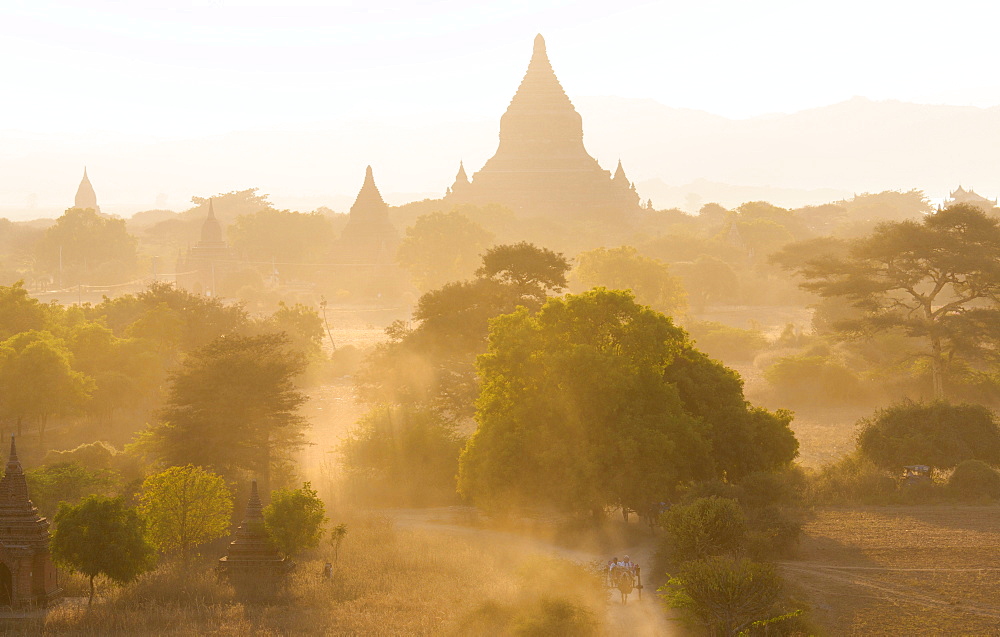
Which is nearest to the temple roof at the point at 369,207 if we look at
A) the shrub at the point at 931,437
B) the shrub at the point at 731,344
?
the shrub at the point at 731,344

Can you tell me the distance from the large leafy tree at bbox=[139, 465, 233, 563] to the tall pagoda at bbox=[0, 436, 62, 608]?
2.66m

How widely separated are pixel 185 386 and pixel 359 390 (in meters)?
9.21

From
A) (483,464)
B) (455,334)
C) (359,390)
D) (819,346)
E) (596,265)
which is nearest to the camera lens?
(483,464)

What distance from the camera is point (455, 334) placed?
39.4 meters

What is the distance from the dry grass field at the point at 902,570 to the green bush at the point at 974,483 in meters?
1.07

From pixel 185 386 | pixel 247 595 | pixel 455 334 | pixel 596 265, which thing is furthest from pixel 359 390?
pixel 596 265

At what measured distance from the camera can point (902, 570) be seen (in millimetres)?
24656

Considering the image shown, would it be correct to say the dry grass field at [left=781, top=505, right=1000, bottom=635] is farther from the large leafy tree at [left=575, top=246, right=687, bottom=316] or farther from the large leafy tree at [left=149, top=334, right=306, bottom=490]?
the large leafy tree at [left=575, top=246, right=687, bottom=316]

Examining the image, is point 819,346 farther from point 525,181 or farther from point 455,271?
point 525,181

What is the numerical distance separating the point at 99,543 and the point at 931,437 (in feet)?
68.8

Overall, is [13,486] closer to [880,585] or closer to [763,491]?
[763,491]

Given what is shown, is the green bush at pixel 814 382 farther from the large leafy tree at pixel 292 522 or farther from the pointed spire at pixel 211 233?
the pointed spire at pixel 211 233

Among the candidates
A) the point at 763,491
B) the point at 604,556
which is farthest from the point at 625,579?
the point at 763,491

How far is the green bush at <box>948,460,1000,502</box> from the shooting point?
102 ft
